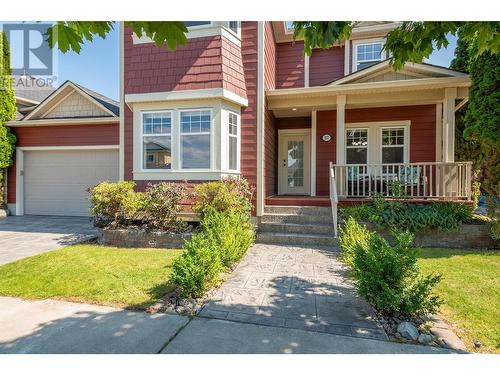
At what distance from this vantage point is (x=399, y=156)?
9.45 metres

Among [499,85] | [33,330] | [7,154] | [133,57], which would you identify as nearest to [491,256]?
[499,85]

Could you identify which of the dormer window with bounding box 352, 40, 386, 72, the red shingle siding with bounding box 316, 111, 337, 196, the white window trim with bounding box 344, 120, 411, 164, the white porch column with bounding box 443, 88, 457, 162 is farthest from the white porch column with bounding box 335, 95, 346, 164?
the dormer window with bounding box 352, 40, 386, 72

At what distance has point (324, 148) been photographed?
9766 mm

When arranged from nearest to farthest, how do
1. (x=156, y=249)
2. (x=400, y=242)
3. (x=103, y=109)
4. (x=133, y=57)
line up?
(x=400, y=242), (x=156, y=249), (x=133, y=57), (x=103, y=109)

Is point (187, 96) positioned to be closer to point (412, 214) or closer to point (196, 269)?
point (196, 269)

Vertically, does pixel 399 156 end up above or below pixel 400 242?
above

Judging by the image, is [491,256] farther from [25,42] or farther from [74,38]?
[25,42]

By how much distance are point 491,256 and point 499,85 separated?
163 inches

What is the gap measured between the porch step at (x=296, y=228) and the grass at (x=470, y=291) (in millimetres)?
2123

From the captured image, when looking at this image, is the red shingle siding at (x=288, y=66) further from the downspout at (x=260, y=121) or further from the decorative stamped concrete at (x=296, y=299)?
the decorative stamped concrete at (x=296, y=299)

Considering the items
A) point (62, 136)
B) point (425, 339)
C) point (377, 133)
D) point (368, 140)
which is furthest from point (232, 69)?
point (62, 136)

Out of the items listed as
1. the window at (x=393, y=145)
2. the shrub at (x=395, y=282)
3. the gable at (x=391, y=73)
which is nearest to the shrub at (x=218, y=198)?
the shrub at (x=395, y=282)

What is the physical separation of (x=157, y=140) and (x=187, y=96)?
1461 millimetres

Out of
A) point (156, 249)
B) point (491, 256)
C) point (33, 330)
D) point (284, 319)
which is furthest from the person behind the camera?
point (156, 249)
